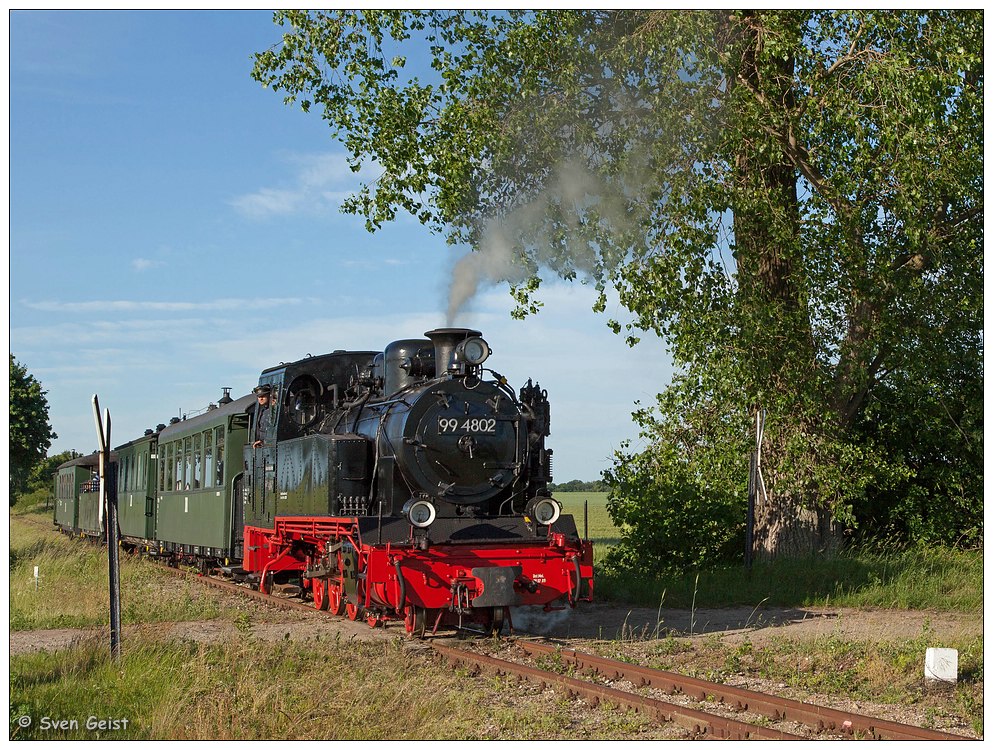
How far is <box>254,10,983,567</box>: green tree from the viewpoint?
12.8 m

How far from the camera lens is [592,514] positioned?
193 ft

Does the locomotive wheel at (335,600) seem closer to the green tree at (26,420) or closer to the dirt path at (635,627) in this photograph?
the dirt path at (635,627)

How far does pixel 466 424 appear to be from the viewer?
10.5 meters

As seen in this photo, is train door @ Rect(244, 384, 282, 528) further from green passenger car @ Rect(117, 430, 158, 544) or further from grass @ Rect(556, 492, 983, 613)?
green passenger car @ Rect(117, 430, 158, 544)

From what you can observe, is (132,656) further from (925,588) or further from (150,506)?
(150,506)

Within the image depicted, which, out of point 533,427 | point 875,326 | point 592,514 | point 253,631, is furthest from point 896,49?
point 592,514

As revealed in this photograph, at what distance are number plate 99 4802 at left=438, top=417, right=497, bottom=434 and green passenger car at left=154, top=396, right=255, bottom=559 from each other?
5192mm

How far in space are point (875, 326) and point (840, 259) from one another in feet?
3.48

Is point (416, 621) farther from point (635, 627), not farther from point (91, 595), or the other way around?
point (91, 595)

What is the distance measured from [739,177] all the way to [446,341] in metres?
5.55

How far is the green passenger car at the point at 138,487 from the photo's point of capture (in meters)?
20.5

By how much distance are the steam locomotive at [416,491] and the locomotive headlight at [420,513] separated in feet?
0.04

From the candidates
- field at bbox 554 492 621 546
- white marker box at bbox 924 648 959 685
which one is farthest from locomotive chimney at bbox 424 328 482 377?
field at bbox 554 492 621 546

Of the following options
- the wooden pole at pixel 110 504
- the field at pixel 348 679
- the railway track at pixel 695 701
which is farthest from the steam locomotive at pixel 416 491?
the wooden pole at pixel 110 504
